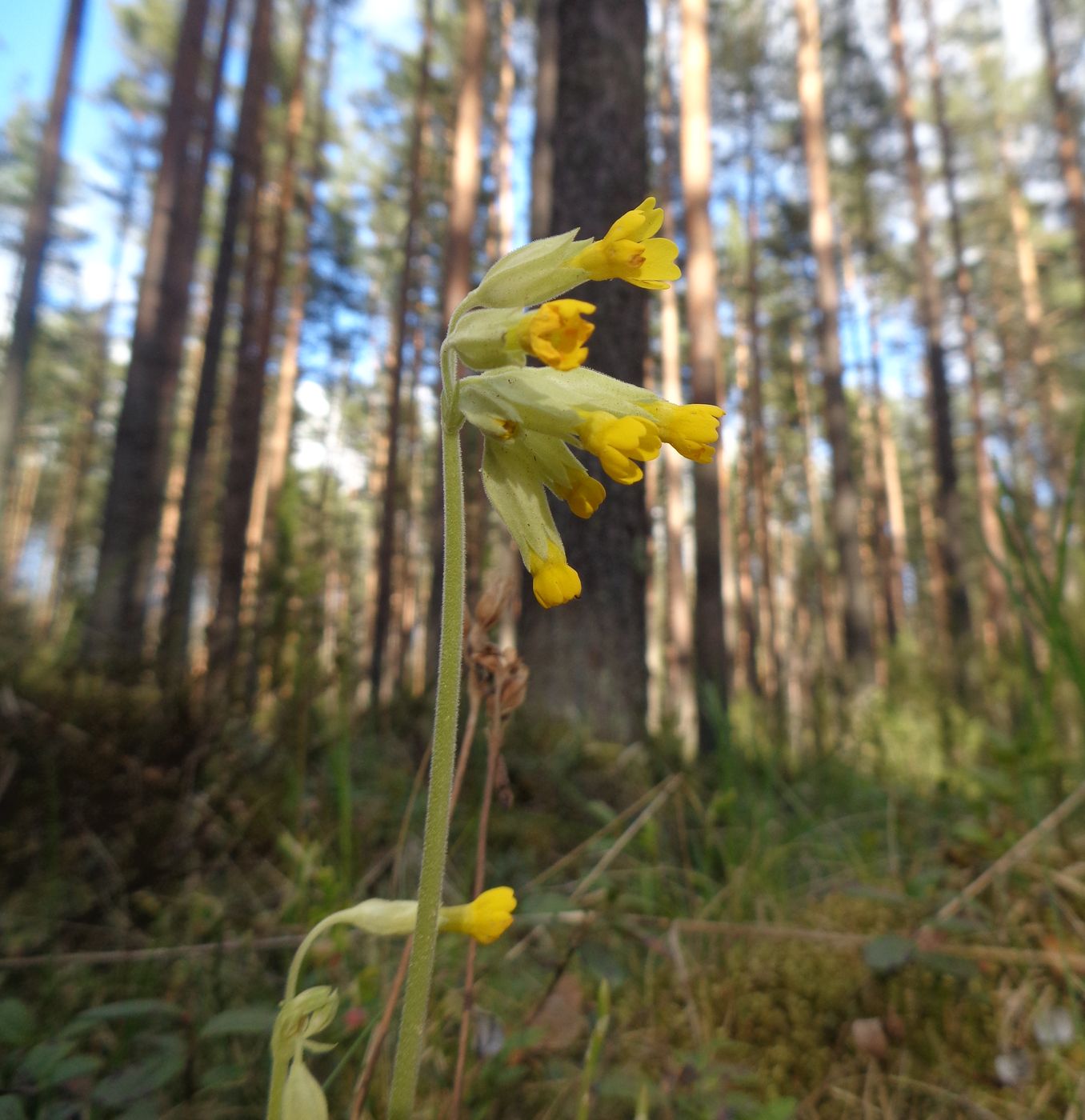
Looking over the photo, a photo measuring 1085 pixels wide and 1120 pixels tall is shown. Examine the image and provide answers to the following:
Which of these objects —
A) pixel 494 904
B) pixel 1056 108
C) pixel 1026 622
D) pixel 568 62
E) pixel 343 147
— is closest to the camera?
pixel 494 904

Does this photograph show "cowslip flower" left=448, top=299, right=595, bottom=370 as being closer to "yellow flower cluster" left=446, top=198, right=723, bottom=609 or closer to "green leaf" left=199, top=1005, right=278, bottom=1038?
"yellow flower cluster" left=446, top=198, right=723, bottom=609

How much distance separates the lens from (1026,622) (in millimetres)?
1920

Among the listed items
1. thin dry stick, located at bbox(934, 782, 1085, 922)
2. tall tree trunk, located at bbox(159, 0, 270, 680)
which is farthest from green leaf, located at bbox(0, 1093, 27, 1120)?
tall tree trunk, located at bbox(159, 0, 270, 680)

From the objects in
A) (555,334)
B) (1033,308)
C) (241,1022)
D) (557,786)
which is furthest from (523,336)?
(1033,308)

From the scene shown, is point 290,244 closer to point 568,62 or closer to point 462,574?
point 568,62

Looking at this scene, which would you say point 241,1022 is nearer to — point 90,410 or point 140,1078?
point 140,1078

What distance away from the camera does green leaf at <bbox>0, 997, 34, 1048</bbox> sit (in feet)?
3.66

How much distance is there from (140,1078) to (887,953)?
112cm

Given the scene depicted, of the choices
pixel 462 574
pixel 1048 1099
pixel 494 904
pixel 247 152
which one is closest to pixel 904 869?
pixel 1048 1099

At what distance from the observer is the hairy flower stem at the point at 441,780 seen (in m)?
0.80

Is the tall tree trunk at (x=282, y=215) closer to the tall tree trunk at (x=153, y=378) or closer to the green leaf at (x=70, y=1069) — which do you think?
the tall tree trunk at (x=153, y=378)

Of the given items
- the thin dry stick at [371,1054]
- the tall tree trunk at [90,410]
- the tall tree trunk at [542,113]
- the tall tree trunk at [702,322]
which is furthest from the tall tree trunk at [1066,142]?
the tall tree trunk at [90,410]

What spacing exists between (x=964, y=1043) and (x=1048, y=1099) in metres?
0.14

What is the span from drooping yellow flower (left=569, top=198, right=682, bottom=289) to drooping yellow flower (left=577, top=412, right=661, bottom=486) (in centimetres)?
18
